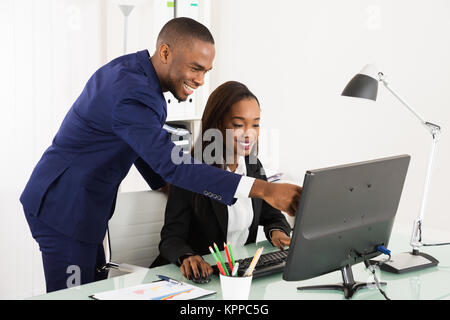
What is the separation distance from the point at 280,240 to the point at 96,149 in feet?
2.21

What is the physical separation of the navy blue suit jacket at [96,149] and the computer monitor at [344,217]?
0.45m

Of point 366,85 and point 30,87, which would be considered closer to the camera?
point 366,85

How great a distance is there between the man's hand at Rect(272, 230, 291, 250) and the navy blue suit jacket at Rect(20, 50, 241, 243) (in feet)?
1.73

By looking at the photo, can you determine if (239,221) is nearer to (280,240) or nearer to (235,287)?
(280,240)

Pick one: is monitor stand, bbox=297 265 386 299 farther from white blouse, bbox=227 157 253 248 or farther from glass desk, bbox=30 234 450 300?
white blouse, bbox=227 157 253 248

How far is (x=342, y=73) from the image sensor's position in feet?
10.4

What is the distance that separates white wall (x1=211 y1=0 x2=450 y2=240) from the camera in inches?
110

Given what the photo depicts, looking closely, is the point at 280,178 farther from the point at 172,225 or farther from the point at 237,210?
the point at 172,225

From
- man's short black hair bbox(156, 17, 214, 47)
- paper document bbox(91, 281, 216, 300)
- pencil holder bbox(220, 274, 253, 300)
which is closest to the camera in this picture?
pencil holder bbox(220, 274, 253, 300)

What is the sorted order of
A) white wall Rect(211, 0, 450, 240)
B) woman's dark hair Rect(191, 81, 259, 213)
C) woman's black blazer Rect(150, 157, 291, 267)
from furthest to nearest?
white wall Rect(211, 0, 450, 240)
woman's dark hair Rect(191, 81, 259, 213)
woman's black blazer Rect(150, 157, 291, 267)

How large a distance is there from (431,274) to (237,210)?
690mm

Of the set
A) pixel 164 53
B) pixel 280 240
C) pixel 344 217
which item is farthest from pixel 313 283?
pixel 164 53

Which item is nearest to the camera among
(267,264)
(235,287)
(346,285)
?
(235,287)

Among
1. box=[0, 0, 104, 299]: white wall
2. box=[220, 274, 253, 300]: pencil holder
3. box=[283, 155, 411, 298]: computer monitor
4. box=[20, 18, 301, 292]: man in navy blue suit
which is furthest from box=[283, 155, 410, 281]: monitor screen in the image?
box=[0, 0, 104, 299]: white wall
